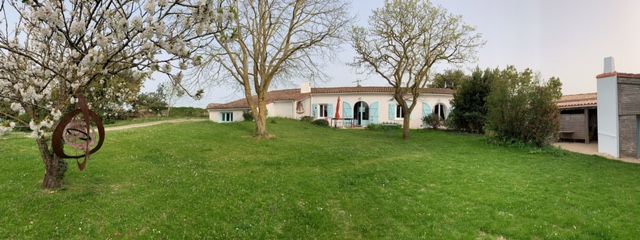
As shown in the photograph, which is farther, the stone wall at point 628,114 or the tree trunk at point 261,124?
the tree trunk at point 261,124

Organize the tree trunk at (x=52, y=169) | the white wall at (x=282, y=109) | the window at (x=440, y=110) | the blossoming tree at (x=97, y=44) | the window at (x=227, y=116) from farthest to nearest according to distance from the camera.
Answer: the window at (x=227, y=116), the white wall at (x=282, y=109), the window at (x=440, y=110), the tree trunk at (x=52, y=169), the blossoming tree at (x=97, y=44)

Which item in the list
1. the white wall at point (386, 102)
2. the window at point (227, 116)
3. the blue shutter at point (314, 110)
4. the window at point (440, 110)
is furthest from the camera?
the window at point (227, 116)

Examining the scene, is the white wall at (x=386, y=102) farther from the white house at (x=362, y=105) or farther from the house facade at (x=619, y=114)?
the house facade at (x=619, y=114)

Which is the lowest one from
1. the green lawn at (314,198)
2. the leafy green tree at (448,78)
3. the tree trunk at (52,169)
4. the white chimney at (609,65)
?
the green lawn at (314,198)

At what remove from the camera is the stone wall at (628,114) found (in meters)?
15.2

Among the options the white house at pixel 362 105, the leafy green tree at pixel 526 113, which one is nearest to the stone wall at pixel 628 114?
the leafy green tree at pixel 526 113

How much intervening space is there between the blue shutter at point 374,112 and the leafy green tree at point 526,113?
14728 mm

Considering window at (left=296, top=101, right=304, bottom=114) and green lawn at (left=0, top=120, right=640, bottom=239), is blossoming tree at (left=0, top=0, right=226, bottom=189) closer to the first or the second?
green lawn at (left=0, top=120, right=640, bottom=239)

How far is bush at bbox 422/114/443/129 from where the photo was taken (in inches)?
1222

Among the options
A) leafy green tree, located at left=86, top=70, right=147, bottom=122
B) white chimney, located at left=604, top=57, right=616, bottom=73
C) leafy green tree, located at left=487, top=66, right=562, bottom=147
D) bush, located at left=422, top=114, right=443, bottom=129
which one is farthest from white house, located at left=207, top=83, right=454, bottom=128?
leafy green tree, located at left=86, top=70, right=147, bottom=122

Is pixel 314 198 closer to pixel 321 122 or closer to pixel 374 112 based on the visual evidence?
pixel 321 122

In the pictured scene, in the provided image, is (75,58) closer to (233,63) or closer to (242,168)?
(242,168)

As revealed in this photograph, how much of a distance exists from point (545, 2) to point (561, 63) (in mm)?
6225

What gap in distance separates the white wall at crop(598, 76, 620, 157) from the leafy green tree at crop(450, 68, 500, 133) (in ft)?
33.0
